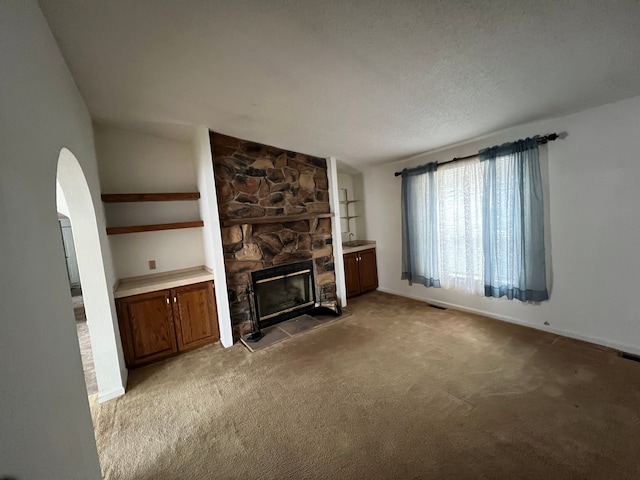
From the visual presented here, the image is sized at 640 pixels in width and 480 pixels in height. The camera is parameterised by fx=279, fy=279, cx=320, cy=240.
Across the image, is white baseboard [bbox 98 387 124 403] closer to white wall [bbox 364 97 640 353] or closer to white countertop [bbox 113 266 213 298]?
white countertop [bbox 113 266 213 298]

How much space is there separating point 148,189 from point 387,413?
341 cm

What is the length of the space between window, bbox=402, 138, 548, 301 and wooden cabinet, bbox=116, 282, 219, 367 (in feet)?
9.61

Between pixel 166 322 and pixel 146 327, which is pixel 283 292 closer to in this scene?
pixel 166 322

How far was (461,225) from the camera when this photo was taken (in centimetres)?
360

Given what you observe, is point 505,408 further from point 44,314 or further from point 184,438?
point 44,314

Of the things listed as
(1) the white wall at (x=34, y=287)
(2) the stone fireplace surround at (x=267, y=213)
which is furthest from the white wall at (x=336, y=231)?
(1) the white wall at (x=34, y=287)

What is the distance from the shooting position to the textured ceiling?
4.69ft

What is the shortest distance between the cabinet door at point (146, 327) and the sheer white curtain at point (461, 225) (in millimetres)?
3505

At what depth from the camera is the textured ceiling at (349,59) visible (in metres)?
1.43

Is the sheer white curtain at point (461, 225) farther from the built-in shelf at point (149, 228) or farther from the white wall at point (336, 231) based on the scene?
the built-in shelf at point (149, 228)

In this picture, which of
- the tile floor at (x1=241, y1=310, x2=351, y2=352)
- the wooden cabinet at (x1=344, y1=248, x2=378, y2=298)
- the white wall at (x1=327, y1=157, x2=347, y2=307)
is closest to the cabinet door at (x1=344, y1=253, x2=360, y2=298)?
the wooden cabinet at (x1=344, y1=248, x2=378, y2=298)

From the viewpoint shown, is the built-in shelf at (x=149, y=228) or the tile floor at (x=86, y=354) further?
the built-in shelf at (x=149, y=228)

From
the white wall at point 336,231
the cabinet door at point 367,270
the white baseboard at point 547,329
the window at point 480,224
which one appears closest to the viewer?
the white baseboard at point 547,329

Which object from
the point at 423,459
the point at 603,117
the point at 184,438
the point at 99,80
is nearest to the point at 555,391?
the point at 423,459
